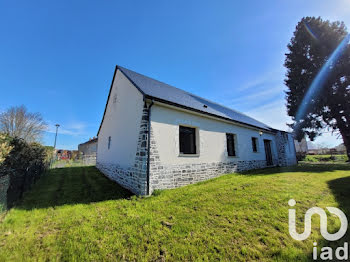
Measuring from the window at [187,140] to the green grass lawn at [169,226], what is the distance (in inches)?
80.1

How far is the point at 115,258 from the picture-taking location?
2.21 meters

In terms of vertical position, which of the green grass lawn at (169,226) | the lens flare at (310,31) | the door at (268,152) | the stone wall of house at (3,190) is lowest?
the green grass lawn at (169,226)

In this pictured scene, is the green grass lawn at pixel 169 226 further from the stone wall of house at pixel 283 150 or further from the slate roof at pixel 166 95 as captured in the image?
the stone wall of house at pixel 283 150

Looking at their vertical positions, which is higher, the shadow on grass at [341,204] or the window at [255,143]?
the window at [255,143]

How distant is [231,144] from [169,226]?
278 inches

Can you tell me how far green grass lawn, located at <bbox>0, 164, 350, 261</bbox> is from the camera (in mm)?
2273

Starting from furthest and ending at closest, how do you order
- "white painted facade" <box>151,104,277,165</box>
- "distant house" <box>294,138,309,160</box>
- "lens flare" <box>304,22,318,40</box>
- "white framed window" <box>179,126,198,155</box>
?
"distant house" <box>294,138,309,160</box>, "lens flare" <box>304,22,318,40</box>, "white framed window" <box>179,126,198,155</box>, "white painted facade" <box>151,104,277,165</box>

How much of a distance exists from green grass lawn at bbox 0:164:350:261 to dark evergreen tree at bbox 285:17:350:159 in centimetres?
1400

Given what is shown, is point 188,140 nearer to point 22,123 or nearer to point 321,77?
point 321,77

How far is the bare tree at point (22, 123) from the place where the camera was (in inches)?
732

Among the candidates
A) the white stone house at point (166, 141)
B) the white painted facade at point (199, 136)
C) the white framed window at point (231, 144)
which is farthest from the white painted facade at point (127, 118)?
the white framed window at point (231, 144)

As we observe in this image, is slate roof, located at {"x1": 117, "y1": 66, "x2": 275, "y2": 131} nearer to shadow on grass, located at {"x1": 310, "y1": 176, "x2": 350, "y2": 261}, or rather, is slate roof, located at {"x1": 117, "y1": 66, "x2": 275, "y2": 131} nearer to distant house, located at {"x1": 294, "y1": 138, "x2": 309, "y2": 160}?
shadow on grass, located at {"x1": 310, "y1": 176, "x2": 350, "y2": 261}

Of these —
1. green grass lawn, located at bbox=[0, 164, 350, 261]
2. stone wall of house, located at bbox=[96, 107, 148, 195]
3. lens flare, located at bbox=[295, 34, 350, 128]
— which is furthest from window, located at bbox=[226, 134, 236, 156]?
lens flare, located at bbox=[295, 34, 350, 128]

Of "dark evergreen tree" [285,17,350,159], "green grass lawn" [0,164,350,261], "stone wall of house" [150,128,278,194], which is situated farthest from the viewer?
"dark evergreen tree" [285,17,350,159]
